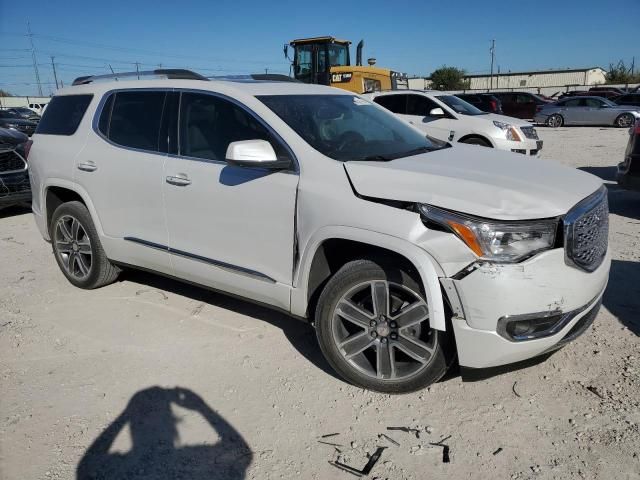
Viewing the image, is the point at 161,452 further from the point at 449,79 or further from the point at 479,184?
the point at 449,79

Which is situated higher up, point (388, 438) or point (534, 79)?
point (534, 79)

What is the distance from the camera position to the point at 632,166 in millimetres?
6613

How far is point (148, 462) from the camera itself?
8.55 feet

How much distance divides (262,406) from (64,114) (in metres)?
3.45

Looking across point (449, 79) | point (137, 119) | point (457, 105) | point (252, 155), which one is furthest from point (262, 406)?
point (449, 79)

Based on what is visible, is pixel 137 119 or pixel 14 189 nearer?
pixel 137 119

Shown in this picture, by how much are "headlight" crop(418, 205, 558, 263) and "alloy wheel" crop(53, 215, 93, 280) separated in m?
3.46

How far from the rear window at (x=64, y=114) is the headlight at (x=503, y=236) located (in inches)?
142

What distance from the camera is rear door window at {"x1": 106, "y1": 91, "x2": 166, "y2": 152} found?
4.06 m

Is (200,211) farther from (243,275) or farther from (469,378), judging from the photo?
(469,378)

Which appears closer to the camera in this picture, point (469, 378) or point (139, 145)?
point (469, 378)

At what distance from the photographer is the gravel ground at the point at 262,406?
8.41 feet

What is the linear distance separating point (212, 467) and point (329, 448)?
594 millimetres

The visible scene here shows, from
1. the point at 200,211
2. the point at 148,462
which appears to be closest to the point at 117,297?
the point at 200,211
